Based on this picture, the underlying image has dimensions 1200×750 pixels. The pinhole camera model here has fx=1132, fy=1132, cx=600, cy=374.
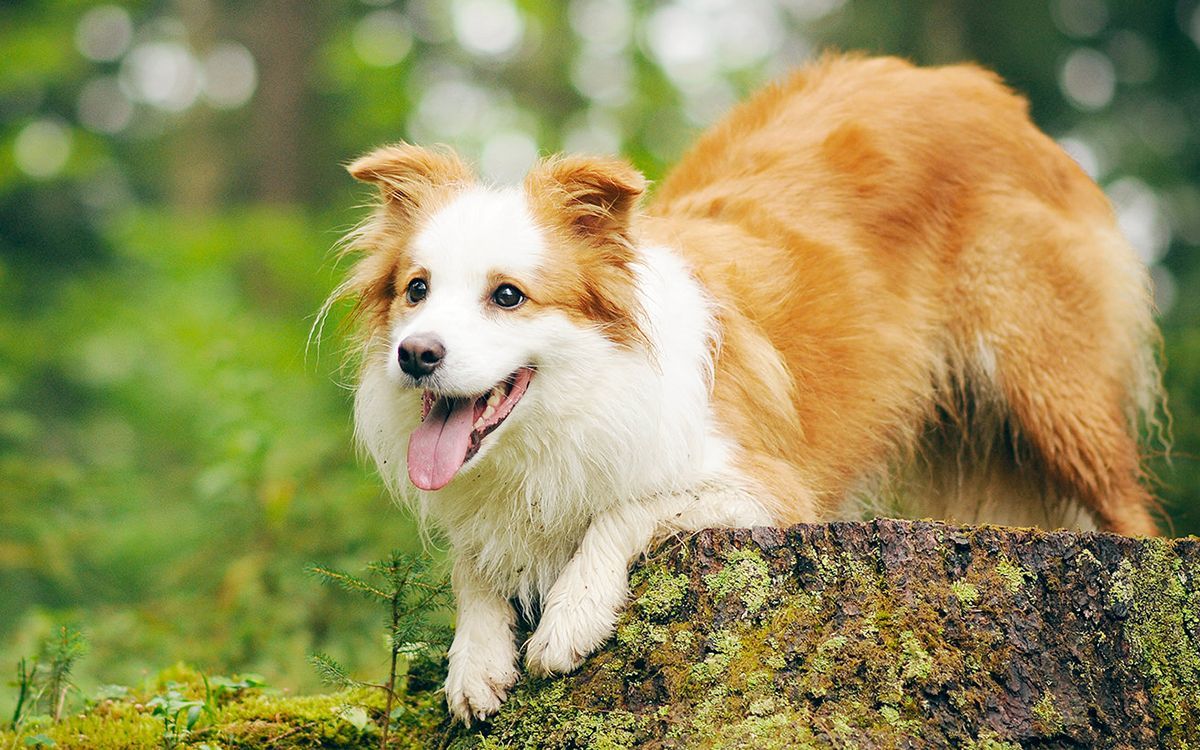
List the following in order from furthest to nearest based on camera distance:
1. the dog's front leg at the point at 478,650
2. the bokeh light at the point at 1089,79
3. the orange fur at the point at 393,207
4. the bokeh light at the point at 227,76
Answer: the bokeh light at the point at 227,76, the bokeh light at the point at 1089,79, the orange fur at the point at 393,207, the dog's front leg at the point at 478,650

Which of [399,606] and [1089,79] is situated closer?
[399,606]

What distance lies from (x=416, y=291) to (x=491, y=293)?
28 centimetres

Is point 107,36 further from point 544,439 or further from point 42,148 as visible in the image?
point 544,439

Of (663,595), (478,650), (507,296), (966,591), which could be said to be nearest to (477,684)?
(478,650)

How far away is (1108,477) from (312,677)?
11.7 feet

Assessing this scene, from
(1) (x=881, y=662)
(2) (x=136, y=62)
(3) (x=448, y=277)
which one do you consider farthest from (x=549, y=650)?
(2) (x=136, y=62)

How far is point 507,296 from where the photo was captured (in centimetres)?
343

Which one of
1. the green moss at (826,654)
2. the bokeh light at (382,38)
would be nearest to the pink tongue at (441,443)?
the green moss at (826,654)

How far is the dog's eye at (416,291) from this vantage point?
11.6ft

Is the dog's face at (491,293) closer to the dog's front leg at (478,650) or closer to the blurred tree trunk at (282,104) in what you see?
the dog's front leg at (478,650)

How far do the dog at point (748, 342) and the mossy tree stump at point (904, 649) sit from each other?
26 centimetres

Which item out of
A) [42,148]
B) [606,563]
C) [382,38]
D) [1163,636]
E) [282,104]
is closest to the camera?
[1163,636]

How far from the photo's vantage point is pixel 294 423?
7.74 metres

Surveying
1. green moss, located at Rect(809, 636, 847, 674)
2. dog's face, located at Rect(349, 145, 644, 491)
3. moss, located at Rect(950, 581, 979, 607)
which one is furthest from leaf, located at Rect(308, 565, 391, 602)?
moss, located at Rect(950, 581, 979, 607)
